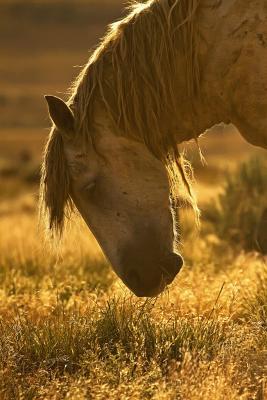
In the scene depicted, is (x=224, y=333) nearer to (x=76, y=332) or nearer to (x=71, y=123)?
(x=76, y=332)

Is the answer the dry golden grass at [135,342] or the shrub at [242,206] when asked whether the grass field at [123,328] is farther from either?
the shrub at [242,206]

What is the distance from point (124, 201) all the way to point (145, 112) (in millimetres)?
545

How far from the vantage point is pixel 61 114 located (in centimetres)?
480

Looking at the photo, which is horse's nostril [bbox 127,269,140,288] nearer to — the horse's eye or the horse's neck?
the horse's eye

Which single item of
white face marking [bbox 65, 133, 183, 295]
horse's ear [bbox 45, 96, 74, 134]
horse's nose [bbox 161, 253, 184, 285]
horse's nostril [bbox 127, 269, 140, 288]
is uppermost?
horse's ear [bbox 45, 96, 74, 134]

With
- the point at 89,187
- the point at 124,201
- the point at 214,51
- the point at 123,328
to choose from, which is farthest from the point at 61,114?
the point at 123,328

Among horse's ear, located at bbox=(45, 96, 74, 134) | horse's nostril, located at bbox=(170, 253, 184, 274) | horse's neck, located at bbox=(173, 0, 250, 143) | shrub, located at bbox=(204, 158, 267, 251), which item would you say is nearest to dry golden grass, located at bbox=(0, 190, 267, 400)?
horse's nostril, located at bbox=(170, 253, 184, 274)

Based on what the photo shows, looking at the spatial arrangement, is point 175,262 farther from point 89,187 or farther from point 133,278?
point 89,187

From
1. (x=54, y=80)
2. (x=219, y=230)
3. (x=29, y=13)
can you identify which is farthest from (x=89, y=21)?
(x=219, y=230)

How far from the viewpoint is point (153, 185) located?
492 centimetres

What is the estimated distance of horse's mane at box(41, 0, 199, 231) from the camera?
16.0 ft

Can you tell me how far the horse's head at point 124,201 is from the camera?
15.6 ft

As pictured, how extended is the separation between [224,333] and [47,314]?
147 centimetres

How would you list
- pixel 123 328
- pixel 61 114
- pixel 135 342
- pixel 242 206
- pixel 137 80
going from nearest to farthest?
pixel 135 342, pixel 61 114, pixel 137 80, pixel 123 328, pixel 242 206
